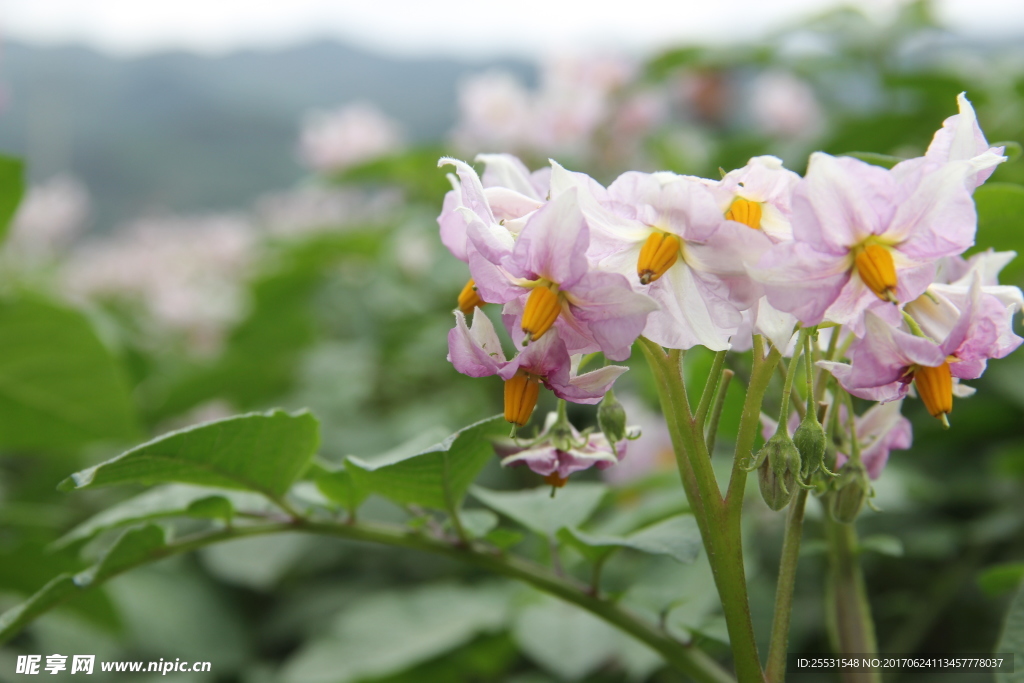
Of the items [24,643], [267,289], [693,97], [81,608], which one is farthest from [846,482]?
[693,97]

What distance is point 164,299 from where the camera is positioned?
269 cm

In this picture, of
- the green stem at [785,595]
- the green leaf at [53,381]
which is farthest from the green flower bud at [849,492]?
the green leaf at [53,381]

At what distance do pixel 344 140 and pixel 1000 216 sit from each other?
2133 millimetres

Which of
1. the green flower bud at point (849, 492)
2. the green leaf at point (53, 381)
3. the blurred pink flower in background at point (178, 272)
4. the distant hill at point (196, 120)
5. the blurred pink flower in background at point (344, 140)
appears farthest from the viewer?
the distant hill at point (196, 120)

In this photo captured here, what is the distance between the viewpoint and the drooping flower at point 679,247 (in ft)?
1.34

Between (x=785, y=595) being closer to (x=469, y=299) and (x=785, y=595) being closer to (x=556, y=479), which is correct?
(x=556, y=479)

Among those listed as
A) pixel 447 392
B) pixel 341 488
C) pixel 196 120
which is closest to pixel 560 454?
pixel 341 488

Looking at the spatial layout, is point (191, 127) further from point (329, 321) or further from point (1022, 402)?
point (1022, 402)

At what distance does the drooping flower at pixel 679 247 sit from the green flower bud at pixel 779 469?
0.07m

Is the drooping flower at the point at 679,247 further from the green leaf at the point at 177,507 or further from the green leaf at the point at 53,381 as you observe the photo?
the green leaf at the point at 53,381

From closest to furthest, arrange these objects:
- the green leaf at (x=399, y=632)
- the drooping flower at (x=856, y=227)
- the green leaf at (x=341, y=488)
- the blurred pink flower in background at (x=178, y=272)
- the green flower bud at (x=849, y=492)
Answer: the drooping flower at (x=856, y=227) < the green flower bud at (x=849, y=492) < the green leaf at (x=341, y=488) < the green leaf at (x=399, y=632) < the blurred pink flower in background at (x=178, y=272)

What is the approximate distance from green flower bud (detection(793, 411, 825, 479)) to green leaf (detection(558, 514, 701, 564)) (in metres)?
0.11

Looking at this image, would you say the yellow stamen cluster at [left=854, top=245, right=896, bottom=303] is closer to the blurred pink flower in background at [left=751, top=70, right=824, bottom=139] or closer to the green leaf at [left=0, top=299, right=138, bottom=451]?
the green leaf at [left=0, top=299, right=138, bottom=451]

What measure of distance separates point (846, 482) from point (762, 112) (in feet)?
7.99
